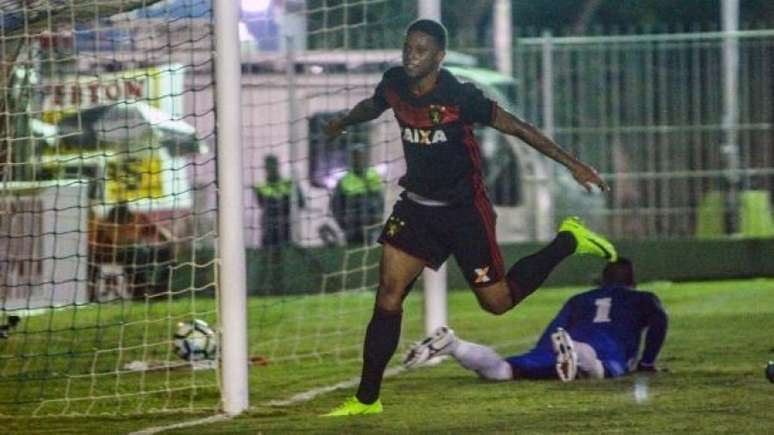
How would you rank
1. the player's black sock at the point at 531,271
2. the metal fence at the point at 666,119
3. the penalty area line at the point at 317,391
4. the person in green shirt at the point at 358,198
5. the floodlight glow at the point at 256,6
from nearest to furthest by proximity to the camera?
1. the player's black sock at the point at 531,271
2. the penalty area line at the point at 317,391
3. the floodlight glow at the point at 256,6
4. the person in green shirt at the point at 358,198
5. the metal fence at the point at 666,119

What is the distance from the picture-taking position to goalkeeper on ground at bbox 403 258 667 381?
10.9 metres

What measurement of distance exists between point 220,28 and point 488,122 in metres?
1.59

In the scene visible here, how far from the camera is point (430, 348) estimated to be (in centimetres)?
1055

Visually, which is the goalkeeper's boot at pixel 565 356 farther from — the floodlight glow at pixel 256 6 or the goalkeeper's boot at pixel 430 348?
the floodlight glow at pixel 256 6

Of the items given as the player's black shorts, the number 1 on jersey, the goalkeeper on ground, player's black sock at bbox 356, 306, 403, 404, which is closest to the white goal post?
player's black sock at bbox 356, 306, 403, 404

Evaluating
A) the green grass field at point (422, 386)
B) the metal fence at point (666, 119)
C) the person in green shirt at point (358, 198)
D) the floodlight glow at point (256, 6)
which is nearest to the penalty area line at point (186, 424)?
the green grass field at point (422, 386)

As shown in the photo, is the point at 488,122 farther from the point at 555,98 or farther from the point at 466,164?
the point at 555,98

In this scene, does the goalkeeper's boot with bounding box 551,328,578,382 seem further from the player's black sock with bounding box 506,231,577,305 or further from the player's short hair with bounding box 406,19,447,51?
the player's short hair with bounding box 406,19,447,51

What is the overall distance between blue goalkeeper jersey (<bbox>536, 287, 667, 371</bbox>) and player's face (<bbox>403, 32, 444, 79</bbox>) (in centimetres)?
219

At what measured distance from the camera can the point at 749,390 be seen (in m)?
10.1

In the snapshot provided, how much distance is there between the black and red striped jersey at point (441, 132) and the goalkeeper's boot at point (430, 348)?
3.56 feet

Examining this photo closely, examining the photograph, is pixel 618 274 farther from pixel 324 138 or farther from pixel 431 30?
pixel 324 138

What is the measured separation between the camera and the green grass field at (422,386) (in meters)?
9.08

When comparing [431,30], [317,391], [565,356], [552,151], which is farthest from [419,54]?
[317,391]
